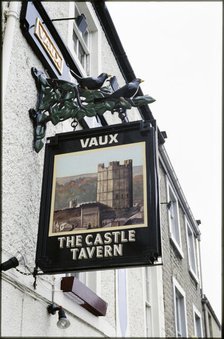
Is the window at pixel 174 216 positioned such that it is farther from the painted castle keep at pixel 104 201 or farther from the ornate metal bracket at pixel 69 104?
the painted castle keep at pixel 104 201

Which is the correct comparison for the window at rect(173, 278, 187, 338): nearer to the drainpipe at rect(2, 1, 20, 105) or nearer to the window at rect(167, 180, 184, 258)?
the window at rect(167, 180, 184, 258)

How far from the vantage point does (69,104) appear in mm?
4727

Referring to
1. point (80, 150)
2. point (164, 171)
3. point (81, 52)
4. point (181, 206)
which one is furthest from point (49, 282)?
point (181, 206)

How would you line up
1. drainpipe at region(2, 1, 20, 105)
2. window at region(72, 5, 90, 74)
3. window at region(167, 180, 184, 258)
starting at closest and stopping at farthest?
drainpipe at region(2, 1, 20, 105) < window at region(72, 5, 90, 74) < window at region(167, 180, 184, 258)

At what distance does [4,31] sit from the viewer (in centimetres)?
459

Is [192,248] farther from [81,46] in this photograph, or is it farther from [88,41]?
[81,46]

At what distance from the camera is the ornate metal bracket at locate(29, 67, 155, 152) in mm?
4621

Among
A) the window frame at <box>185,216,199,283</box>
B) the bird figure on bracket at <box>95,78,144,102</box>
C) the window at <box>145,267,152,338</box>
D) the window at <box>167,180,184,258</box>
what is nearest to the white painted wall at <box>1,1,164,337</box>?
the bird figure on bracket at <box>95,78,144,102</box>

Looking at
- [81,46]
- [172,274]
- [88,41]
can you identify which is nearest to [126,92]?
[81,46]

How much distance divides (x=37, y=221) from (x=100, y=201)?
0.83 metres

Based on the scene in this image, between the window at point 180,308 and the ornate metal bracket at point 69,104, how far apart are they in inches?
299

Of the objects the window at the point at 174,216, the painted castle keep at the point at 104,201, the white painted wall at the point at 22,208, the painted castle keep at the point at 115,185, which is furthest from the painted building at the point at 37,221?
the window at the point at 174,216

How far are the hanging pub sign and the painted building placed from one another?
0.19 meters

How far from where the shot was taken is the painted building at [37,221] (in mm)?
4027
